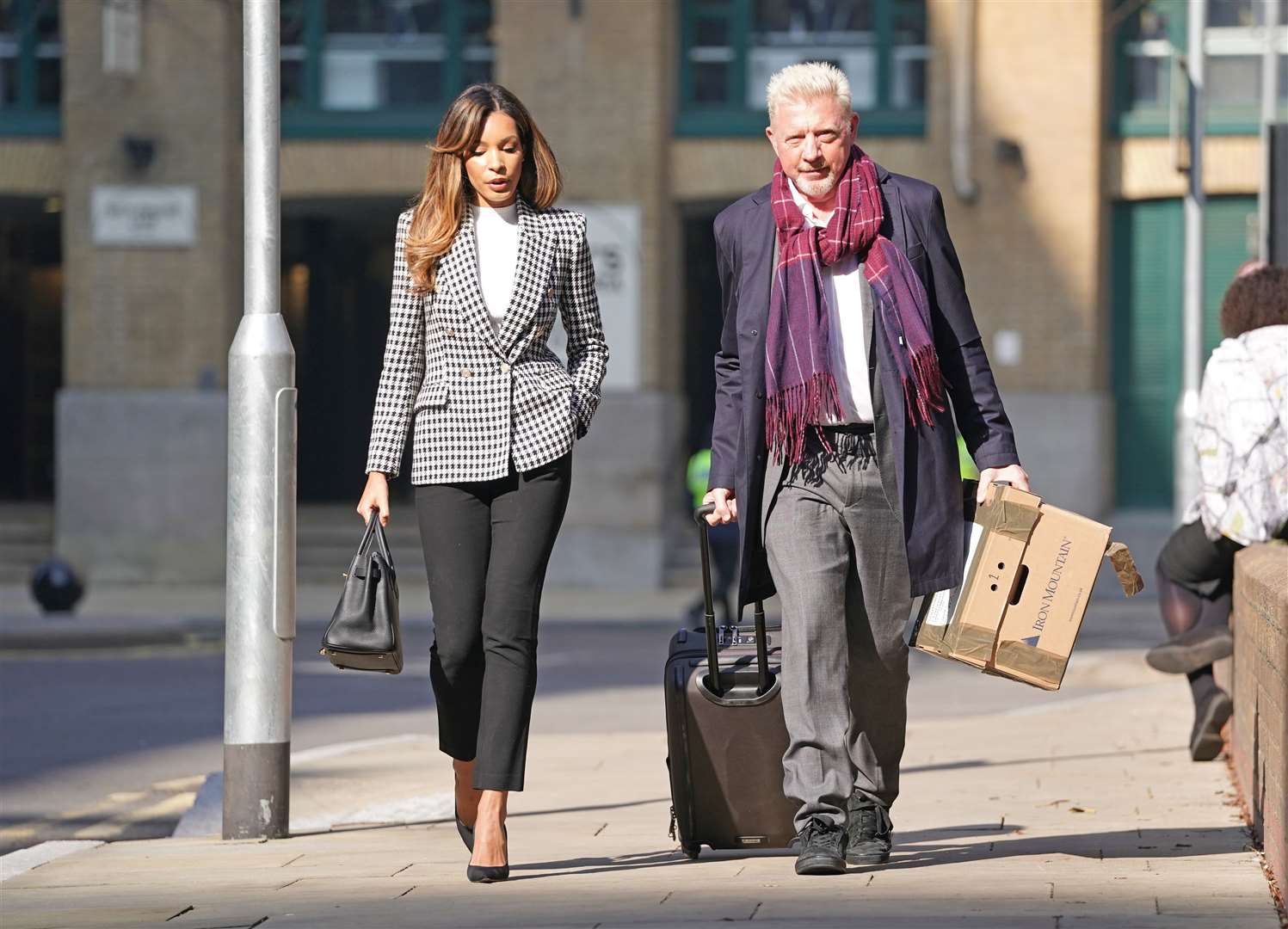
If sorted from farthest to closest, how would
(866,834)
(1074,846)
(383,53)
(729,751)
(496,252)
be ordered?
(383,53) < (1074,846) < (496,252) < (729,751) < (866,834)

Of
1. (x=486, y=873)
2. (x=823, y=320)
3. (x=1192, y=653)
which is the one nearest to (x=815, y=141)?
(x=823, y=320)

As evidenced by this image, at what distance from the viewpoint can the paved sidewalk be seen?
15.3ft

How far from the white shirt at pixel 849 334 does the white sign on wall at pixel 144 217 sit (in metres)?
17.7

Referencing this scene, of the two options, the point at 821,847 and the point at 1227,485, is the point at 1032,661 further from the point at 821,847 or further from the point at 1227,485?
the point at 1227,485

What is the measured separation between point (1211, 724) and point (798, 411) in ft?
11.5

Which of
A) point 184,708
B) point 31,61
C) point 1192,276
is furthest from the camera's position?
point 31,61

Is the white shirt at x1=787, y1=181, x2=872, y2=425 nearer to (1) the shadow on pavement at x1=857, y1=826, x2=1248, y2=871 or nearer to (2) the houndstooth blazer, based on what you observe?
(2) the houndstooth blazer

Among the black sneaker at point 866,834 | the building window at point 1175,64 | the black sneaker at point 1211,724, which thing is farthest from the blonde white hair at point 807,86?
the building window at point 1175,64

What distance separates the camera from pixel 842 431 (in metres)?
5.30

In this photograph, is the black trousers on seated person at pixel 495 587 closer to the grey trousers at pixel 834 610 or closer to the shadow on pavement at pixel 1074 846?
the grey trousers at pixel 834 610

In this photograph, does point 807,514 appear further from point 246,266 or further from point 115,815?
point 115,815

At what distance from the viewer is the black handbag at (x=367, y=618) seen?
5477mm

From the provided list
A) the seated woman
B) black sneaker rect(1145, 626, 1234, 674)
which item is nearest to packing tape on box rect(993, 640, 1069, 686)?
the seated woman

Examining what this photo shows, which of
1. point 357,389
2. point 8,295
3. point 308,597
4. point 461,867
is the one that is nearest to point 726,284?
point 461,867
